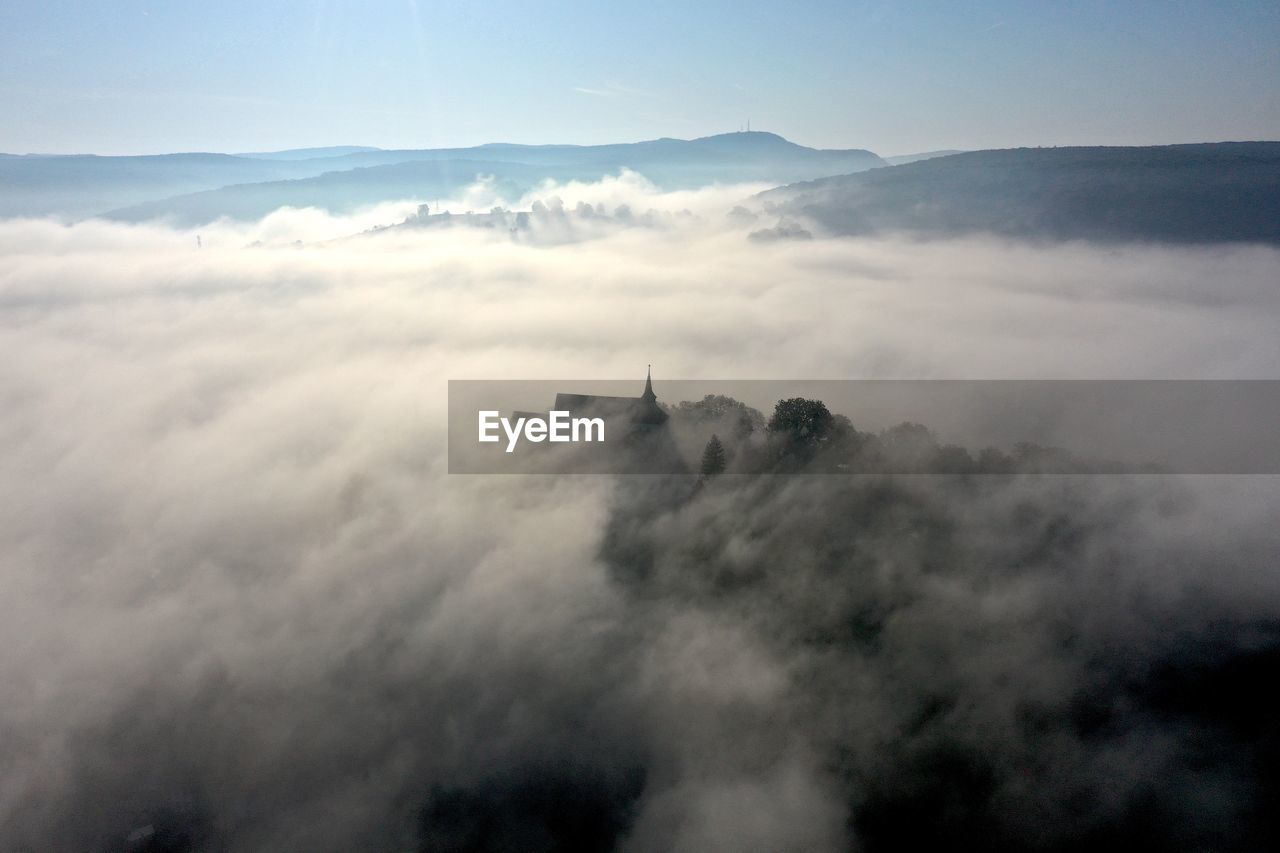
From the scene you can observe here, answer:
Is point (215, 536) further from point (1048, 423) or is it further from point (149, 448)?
point (1048, 423)

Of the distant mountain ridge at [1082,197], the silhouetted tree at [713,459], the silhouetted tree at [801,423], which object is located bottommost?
the silhouetted tree at [713,459]
